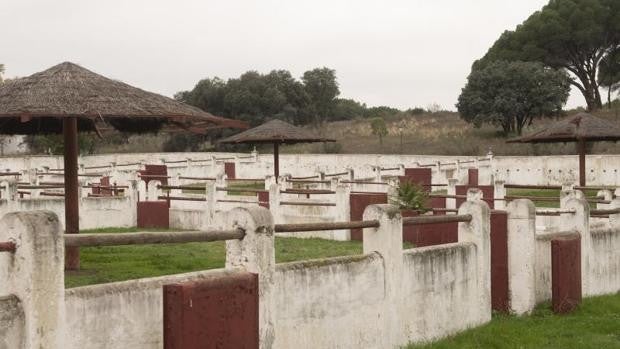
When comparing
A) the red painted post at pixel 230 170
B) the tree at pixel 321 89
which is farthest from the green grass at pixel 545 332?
the tree at pixel 321 89

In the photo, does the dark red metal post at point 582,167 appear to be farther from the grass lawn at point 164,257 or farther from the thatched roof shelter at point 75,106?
the thatched roof shelter at point 75,106

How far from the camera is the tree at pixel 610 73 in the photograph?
6100 cm

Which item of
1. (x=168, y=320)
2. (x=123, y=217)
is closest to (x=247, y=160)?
(x=123, y=217)

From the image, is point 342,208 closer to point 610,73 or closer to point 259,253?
point 259,253

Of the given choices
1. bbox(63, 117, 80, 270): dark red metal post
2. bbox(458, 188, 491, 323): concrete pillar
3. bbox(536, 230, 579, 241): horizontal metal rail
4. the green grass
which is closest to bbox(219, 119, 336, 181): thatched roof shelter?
bbox(63, 117, 80, 270): dark red metal post

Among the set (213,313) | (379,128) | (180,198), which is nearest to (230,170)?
(180,198)

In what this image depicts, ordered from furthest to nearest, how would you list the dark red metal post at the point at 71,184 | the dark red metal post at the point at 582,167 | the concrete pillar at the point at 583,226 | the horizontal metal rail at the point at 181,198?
the dark red metal post at the point at 582,167 < the horizontal metal rail at the point at 181,198 < the concrete pillar at the point at 583,226 < the dark red metal post at the point at 71,184

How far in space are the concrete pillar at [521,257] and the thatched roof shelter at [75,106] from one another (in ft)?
13.6

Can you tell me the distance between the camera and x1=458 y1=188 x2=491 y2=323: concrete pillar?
34.2 ft

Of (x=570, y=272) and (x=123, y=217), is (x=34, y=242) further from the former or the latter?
(x=123, y=217)

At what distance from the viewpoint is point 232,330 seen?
21.1 feet

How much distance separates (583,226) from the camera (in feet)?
41.3

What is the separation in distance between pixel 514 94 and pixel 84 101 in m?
43.8

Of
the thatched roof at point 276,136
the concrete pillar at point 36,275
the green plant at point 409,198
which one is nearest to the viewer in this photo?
the concrete pillar at point 36,275
